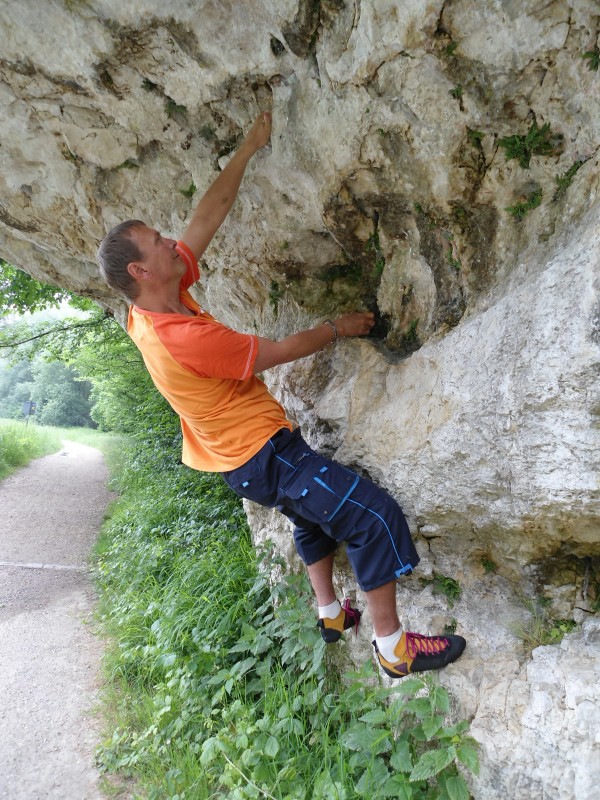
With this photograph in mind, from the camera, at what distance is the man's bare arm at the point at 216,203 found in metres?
2.83

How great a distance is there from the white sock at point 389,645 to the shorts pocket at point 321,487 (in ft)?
1.93

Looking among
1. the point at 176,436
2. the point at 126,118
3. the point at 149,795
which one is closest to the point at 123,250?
the point at 126,118

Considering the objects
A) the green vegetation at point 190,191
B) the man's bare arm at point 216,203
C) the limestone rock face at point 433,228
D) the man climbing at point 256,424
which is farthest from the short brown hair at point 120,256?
the green vegetation at point 190,191

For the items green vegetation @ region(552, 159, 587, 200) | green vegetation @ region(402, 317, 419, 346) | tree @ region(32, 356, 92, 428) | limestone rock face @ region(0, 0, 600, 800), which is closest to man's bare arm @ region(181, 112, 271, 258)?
limestone rock face @ region(0, 0, 600, 800)

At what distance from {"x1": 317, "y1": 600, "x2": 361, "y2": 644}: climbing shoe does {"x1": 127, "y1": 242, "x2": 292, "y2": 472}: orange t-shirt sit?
1059 millimetres

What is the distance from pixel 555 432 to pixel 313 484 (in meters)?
1.07

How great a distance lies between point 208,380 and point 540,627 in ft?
6.08

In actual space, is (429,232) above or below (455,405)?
above

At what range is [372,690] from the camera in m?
2.69

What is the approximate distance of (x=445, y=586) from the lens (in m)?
2.61

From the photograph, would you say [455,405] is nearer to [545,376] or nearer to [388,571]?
[545,376]

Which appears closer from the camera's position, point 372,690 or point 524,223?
point 524,223

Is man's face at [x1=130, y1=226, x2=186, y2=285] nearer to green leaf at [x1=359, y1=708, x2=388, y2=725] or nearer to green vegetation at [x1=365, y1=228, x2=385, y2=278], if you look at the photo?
green vegetation at [x1=365, y1=228, x2=385, y2=278]

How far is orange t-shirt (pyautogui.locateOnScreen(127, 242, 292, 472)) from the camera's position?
7.99 ft
